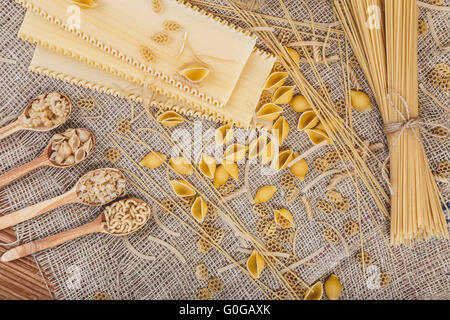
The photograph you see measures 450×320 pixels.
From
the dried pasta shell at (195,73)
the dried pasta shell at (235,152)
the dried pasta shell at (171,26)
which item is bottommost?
the dried pasta shell at (235,152)

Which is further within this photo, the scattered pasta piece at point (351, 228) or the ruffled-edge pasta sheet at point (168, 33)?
the scattered pasta piece at point (351, 228)

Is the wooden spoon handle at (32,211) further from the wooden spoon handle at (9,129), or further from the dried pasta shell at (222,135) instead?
the dried pasta shell at (222,135)

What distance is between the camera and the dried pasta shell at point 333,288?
0.79 metres

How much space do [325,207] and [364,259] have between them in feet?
0.49

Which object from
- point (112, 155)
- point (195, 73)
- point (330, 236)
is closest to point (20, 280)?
point (112, 155)

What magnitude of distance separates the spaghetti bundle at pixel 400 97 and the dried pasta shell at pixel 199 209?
41 centimetres

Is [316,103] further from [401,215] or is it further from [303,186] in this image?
[401,215]

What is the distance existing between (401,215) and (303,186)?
0.69 feet

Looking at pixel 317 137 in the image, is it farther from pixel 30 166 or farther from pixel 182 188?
pixel 30 166

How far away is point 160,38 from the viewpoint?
69cm

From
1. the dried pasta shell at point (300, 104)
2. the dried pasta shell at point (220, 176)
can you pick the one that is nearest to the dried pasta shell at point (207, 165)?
the dried pasta shell at point (220, 176)
